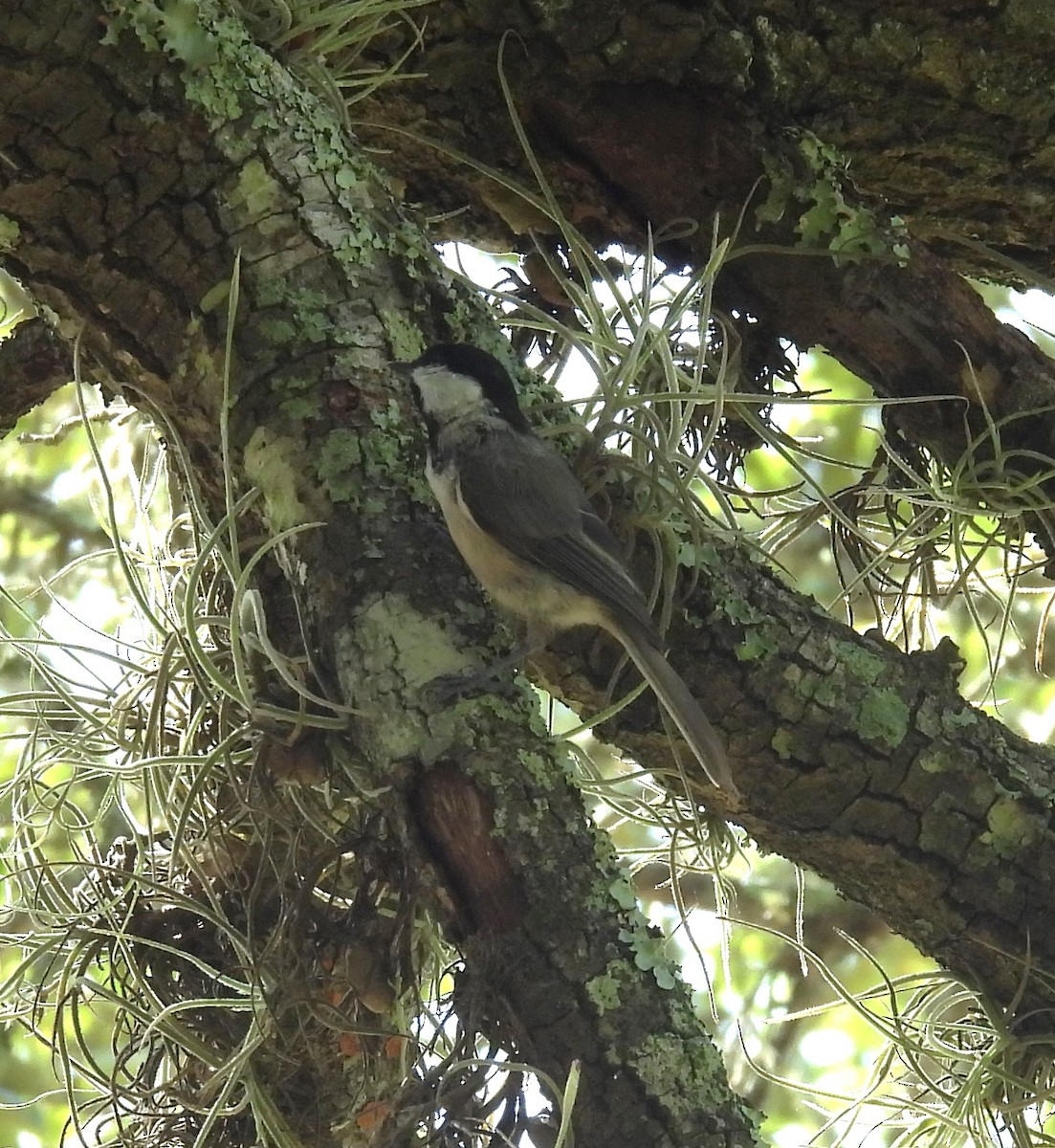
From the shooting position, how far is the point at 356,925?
3.98 ft

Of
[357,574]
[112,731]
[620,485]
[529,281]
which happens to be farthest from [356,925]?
[529,281]

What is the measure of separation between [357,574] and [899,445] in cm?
89

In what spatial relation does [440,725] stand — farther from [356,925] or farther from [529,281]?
[529,281]

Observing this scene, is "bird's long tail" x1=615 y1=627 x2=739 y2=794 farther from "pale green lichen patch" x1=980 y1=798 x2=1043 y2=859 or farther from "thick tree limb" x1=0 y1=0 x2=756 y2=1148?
"pale green lichen patch" x1=980 y1=798 x2=1043 y2=859

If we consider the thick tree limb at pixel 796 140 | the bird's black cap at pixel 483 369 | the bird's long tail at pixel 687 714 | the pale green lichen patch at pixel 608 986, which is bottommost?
the pale green lichen patch at pixel 608 986

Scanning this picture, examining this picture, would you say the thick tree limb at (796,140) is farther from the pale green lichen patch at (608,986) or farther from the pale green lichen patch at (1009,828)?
the pale green lichen patch at (608,986)

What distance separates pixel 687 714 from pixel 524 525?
0.33 metres

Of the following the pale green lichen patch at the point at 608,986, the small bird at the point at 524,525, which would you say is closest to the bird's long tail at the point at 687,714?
the small bird at the point at 524,525

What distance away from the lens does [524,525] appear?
1.55m

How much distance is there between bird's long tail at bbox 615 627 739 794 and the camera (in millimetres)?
1359

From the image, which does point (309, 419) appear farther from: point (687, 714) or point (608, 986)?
point (608, 986)

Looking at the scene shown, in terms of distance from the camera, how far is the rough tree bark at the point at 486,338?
1144mm

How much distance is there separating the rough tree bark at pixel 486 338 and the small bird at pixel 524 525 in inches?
2.2

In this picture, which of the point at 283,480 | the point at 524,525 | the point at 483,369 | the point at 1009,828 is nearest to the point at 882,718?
the point at 1009,828
